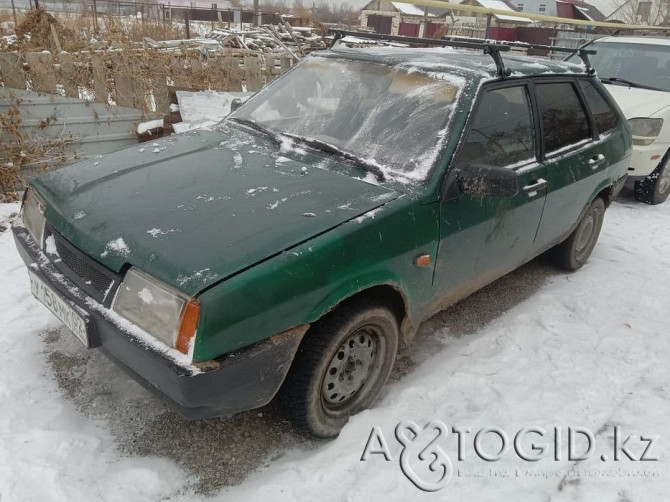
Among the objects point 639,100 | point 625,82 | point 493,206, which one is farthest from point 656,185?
point 493,206

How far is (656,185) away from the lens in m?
6.18

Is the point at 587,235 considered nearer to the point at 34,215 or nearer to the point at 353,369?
the point at 353,369

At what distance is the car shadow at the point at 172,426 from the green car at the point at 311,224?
0.92ft

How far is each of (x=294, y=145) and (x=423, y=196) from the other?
0.89 meters

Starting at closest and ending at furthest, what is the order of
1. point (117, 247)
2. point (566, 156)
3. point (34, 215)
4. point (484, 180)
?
1. point (117, 247)
2. point (484, 180)
3. point (34, 215)
4. point (566, 156)

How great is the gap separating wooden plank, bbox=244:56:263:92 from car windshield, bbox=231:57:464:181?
512 centimetres

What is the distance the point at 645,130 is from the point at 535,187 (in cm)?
365

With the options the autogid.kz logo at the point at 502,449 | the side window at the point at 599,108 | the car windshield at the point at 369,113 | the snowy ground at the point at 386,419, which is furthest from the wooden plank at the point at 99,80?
the autogid.kz logo at the point at 502,449

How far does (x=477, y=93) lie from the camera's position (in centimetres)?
277

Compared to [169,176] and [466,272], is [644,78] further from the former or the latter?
[169,176]

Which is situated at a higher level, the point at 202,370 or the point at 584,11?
the point at 584,11

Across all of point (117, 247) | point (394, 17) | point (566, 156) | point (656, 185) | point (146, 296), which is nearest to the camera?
point (146, 296)

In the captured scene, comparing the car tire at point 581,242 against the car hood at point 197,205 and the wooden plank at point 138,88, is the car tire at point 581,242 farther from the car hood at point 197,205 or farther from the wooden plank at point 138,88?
the wooden plank at point 138,88

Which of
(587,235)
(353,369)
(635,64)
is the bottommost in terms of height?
(353,369)
